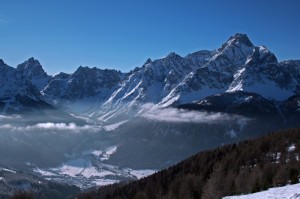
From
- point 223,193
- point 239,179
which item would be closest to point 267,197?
point 223,193

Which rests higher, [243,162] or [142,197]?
[243,162]

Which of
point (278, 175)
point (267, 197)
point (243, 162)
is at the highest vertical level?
point (243, 162)

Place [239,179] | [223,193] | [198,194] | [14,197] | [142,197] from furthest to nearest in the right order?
[142,197] < [198,194] < [239,179] < [223,193] < [14,197]

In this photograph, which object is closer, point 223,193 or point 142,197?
point 223,193

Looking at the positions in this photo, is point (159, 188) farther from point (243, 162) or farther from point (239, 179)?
point (239, 179)

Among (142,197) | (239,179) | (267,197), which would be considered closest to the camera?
(267,197)

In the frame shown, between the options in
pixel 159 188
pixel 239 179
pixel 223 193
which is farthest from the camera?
pixel 159 188

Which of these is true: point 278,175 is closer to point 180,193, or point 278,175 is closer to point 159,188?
point 180,193

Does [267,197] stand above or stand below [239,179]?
below

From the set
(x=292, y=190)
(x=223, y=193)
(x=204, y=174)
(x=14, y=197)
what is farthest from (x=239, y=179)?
(x=292, y=190)
